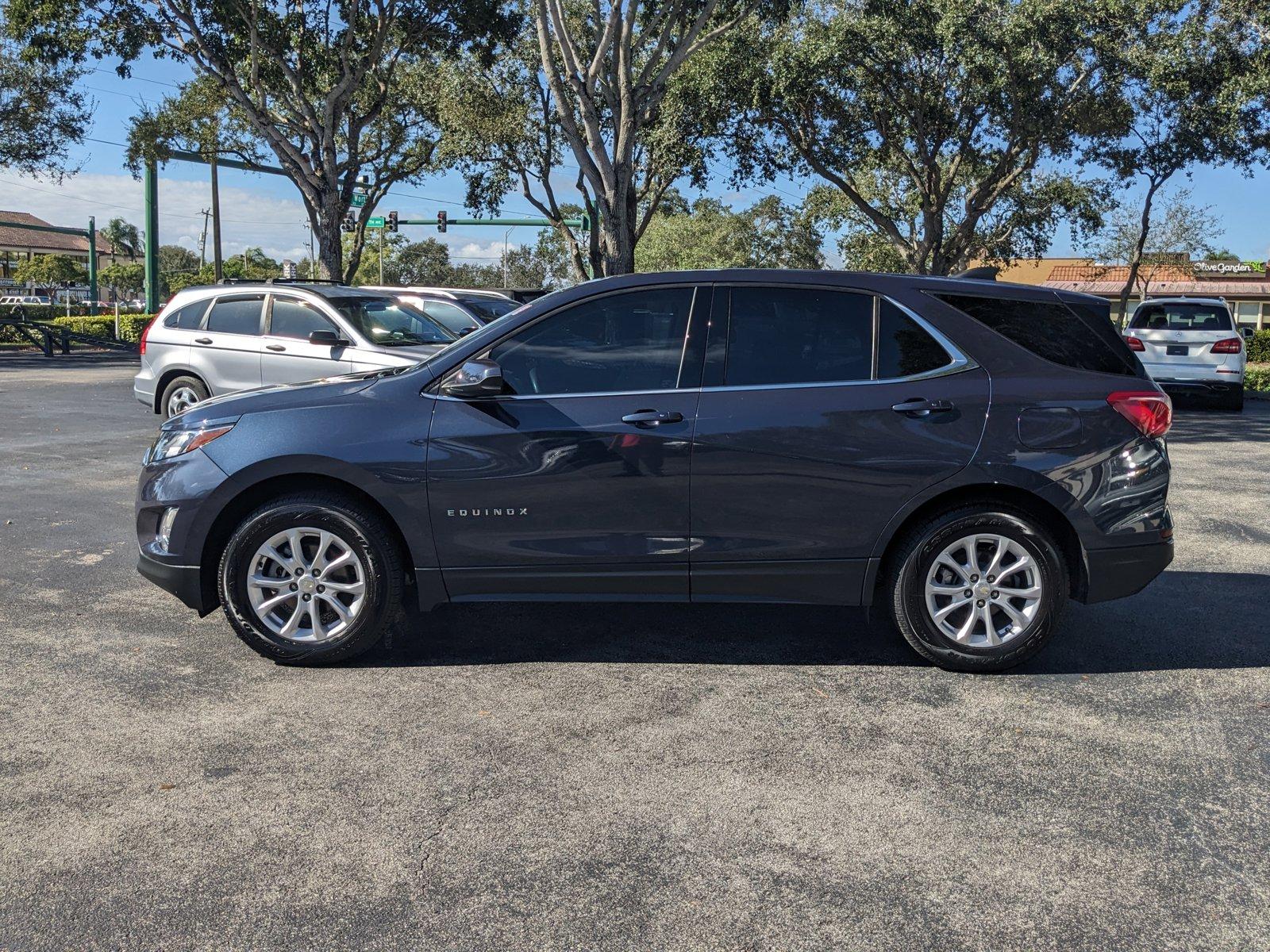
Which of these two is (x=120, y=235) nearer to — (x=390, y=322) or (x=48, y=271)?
(x=48, y=271)

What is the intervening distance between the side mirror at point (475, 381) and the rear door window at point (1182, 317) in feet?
53.1

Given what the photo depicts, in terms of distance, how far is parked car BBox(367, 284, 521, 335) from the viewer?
1371cm

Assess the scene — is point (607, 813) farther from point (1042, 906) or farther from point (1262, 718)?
point (1262, 718)

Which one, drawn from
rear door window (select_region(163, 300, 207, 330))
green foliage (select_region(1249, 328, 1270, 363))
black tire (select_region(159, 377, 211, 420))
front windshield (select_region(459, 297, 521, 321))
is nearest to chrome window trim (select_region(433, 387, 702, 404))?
black tire (select_region(159, 377, 211, 420))

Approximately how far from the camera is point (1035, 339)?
16.8ft

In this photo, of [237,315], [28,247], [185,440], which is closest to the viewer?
[185,440]

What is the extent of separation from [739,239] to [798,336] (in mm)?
52664

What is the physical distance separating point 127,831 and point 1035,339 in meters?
4.05

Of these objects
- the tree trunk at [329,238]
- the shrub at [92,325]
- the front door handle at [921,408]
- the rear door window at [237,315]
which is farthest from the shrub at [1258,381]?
the shrub at [92,325]

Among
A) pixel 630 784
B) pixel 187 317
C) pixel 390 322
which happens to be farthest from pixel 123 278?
pixel 630 784

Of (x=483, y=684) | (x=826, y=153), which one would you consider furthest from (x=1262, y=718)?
(x=826, y=153)

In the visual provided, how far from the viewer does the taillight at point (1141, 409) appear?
5012 millimetres

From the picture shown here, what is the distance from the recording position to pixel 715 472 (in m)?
4.92

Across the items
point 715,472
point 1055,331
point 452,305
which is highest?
point 452,305
